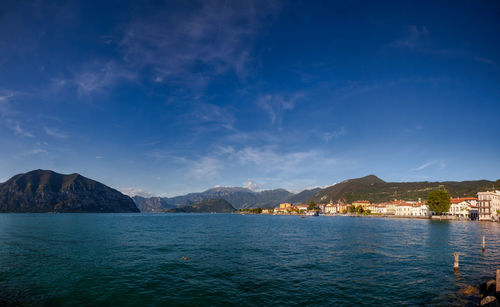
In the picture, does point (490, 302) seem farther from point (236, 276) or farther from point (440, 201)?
point (440, 201)

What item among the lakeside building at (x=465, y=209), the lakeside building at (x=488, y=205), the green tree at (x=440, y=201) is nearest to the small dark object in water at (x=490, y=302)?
the green tree at (x=440, y=201)

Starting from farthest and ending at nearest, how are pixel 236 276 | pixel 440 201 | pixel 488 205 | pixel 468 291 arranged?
pixel 440 201 < pixel 488 205 < pixel 236 276 < pixel 468 291

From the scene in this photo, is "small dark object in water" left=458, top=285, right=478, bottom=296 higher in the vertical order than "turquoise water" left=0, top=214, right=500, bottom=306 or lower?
higher

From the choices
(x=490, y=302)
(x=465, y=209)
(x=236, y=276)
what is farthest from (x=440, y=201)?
(x=236, y=276)

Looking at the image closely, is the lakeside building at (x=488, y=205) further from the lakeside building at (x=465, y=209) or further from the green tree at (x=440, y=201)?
the green tree at (x=440, y=201)

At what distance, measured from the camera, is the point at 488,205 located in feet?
493

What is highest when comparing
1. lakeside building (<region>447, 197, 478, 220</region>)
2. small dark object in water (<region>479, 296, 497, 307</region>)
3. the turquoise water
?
small dark object in water (<region>479, 296, 497, 307</region>)

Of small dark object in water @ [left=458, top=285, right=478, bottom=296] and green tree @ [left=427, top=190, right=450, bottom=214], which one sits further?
green tree @ [left=427, top=190, right=450, bottom=214]

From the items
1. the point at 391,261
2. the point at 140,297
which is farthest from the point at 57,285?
the point at 391,261

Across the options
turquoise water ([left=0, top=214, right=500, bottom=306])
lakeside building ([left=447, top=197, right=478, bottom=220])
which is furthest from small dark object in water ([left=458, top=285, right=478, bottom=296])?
lakeside building ([left=447, top=197, right=478, bottom=220])

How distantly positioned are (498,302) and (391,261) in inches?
830

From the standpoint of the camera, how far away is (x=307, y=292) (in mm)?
24562

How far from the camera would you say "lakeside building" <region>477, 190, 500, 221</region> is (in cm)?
14779

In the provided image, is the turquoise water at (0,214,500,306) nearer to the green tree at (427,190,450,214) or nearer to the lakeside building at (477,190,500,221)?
the green tree at (427,190,450,214)
